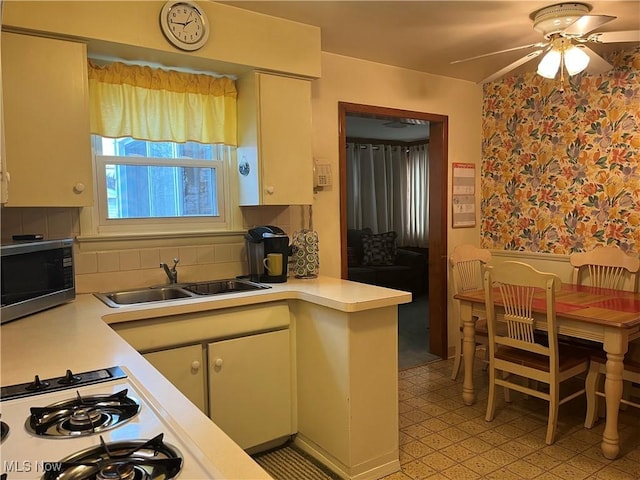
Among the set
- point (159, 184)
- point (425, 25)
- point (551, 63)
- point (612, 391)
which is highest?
point (425, 25)

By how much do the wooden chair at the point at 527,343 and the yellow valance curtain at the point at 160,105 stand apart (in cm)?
177

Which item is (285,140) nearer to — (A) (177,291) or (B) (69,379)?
(A) (177,291)

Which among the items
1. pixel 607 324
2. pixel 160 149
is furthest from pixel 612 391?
pixel 160 149

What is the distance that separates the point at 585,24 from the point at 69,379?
261 cm

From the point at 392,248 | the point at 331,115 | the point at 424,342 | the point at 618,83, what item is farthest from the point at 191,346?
the point at 392,248

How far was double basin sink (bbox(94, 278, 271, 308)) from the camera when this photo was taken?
251 centimetres

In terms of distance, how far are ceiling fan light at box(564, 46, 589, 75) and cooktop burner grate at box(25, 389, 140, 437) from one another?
2.57 meters

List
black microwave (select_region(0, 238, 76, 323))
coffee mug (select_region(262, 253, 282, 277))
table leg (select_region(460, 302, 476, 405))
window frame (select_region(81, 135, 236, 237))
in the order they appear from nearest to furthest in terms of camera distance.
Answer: black microwave (select_region(0, 238, 76, 323))
window frame (select_region(81, 135, 236, 237))
coffee mug (select_region(262, 253, 282, 277))
table leg (select_region(460, 302, 476, 405))

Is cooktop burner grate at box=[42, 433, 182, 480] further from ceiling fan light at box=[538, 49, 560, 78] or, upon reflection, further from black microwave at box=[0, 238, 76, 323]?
ceiling fan light at box=[538, 49, 560, 78]

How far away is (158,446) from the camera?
35.9 inches

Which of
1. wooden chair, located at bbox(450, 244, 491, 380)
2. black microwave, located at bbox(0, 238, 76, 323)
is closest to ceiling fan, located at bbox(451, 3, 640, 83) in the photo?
wooden chair, located at bbox(450, 244, 491, 380)

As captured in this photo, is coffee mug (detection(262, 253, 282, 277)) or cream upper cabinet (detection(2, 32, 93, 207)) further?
coffee mug (detection(262, 253, 282, 277))

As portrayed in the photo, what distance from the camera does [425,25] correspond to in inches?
109

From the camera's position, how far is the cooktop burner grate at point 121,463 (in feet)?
2.71
